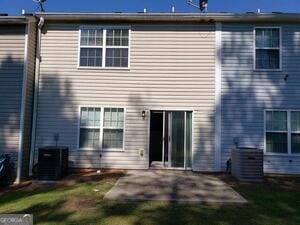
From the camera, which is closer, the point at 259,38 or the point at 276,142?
the point at 276,142

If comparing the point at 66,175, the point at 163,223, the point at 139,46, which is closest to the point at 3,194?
the point at 66,175

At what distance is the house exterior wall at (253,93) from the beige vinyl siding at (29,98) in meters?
6.79

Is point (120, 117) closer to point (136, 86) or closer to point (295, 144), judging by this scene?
point (136, 86)

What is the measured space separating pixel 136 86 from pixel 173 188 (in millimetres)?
4585

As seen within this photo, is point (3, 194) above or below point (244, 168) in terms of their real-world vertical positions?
below

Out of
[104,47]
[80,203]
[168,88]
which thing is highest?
[104,47]

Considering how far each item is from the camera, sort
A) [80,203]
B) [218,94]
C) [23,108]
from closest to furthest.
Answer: [80,203] < [23,108] < [218,94]

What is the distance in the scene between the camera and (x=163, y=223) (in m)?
6.20

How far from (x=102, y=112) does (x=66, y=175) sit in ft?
8.38

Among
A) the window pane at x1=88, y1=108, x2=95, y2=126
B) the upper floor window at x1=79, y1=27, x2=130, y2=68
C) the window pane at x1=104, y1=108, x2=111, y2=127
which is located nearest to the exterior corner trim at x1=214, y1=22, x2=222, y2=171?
the upper floor window at x1=79, y1=27, x2=130, y2=68

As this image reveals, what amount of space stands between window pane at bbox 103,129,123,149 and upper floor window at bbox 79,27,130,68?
7.91 feet

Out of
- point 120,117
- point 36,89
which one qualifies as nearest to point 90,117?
point 120,117

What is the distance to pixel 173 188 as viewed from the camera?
9.04m

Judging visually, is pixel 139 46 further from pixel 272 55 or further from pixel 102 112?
pixel 272 55
